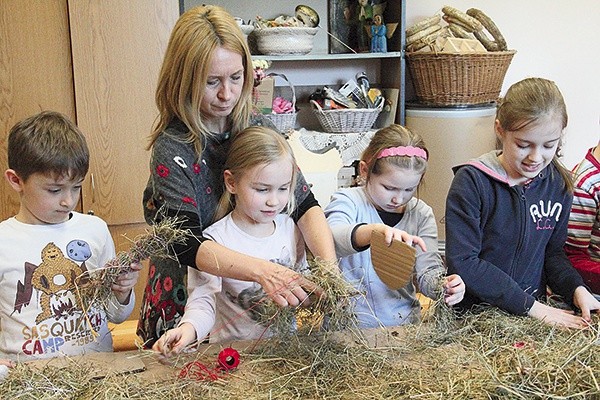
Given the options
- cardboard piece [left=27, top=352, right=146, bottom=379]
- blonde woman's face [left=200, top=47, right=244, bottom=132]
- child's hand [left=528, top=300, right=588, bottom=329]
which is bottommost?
child's hand [left=528, top=300, right=588, bottom=329]

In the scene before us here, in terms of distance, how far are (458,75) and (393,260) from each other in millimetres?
2185

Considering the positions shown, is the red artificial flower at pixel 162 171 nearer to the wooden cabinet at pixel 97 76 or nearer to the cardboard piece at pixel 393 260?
the cardboard piece at pixel 393 260

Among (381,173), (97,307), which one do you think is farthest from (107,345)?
(381,173)

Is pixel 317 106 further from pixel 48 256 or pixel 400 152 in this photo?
pixel 48 256

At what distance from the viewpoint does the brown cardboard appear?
3193 millimetres

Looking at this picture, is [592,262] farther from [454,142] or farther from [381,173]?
[454,142]

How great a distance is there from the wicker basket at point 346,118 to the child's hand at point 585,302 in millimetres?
1878

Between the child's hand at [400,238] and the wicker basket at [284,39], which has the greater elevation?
the wicker basket at [284,39]

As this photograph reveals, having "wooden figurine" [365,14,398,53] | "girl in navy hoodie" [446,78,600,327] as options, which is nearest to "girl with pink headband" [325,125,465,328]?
"girl in navy hoodie" [446,78,600,327]

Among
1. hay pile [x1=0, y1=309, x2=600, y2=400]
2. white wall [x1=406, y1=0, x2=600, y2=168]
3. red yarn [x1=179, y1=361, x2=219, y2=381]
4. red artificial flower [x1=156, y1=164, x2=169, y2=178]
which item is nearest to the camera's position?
hay pile [x1=0, y1=309, x2=600, y2=400]

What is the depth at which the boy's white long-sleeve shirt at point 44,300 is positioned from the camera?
1432 mm

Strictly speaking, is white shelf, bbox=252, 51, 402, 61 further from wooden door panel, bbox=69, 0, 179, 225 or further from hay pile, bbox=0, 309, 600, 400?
hay pile, bbox=0, 309, 600, 400

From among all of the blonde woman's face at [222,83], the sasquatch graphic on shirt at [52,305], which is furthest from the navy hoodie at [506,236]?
the sasquatch graphic on shirt at [52,305]

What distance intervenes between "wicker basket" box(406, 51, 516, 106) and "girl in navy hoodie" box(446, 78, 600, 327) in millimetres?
1641
